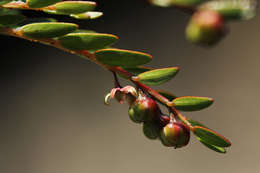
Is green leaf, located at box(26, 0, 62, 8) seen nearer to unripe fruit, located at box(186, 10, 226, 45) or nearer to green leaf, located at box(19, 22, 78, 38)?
green leaf, located at box(19, 22, 78, 38)


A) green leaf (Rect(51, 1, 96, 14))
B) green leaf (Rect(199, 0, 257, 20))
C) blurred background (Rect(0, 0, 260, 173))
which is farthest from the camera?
blurred background (Rect(0, 0, 260, 173))

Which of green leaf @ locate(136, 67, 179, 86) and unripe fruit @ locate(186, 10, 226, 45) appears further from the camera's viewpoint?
green leaf @ locate(136, 67, 179, 86)

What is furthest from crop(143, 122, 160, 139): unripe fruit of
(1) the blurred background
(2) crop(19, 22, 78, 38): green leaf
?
(1) the blurred background

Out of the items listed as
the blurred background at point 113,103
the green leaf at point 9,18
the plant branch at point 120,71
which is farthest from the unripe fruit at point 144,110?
the blurred background at point 113,103

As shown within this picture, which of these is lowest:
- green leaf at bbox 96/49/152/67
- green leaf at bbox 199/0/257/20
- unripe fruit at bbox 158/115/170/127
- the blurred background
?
the blurred background

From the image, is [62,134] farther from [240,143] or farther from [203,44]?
[203,44]

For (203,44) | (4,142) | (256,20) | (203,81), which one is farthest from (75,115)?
(203,44)

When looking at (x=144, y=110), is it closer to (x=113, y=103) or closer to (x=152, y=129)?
(x=152, y=129)
